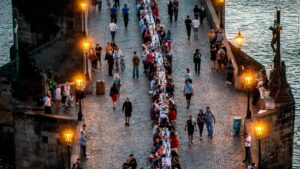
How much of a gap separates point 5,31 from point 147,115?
37816 mm

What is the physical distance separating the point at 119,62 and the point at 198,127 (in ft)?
36.4

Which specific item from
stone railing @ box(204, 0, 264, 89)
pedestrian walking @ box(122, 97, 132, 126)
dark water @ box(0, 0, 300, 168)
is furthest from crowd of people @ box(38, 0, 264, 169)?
dark water @ box(0, 0, 300, 168)

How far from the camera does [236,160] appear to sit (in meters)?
74.6

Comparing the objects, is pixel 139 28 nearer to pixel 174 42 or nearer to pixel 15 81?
pixel 174 42

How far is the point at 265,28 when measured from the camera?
11819 centimetres

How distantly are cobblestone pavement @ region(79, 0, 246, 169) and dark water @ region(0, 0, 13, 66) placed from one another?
15.5m

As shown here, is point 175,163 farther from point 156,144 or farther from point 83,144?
point 83,144

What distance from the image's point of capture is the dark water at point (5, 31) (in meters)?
110

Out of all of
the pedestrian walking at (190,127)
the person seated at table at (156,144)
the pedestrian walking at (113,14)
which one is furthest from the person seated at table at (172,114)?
the pedestrian walking at (113,14)

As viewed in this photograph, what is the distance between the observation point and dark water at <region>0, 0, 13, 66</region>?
110 m

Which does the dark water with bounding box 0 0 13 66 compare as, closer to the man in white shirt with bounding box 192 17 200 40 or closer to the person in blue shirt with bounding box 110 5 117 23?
the person in blue shirt with bounding box 110 5 117 23

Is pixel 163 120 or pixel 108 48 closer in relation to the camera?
pixel 163 120

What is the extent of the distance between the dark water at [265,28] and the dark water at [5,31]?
1676 cm

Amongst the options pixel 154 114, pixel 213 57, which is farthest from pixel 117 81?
pixel 213 57
